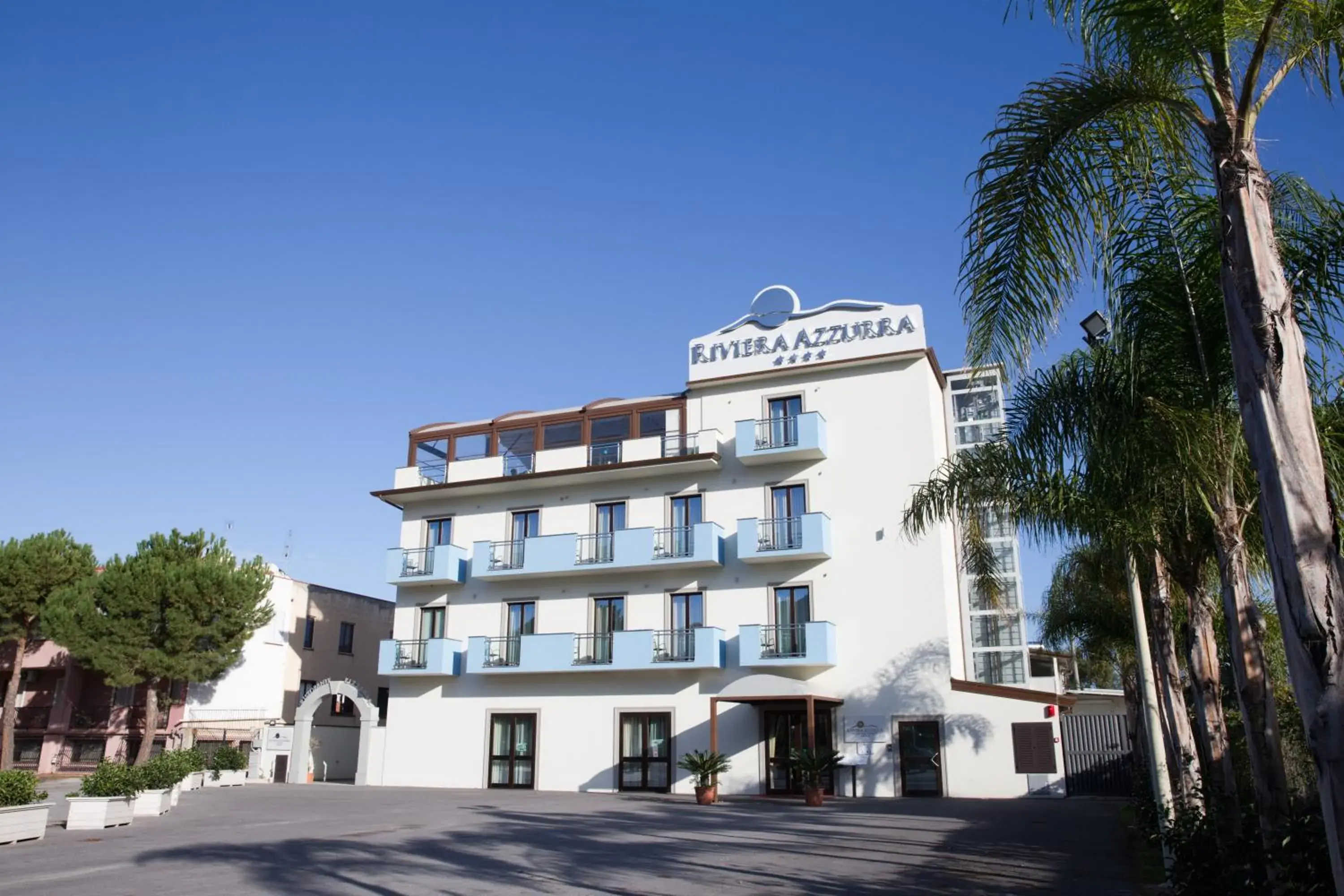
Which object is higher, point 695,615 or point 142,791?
point 695,615

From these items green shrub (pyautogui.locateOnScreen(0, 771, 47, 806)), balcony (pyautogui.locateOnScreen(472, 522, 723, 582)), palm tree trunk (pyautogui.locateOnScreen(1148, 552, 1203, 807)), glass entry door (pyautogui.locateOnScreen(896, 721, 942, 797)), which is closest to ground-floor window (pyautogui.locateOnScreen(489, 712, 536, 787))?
balcony (pyautogui.locateOnScreen(472, 522, 723, 582))

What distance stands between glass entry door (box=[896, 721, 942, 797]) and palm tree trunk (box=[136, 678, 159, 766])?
78.7 ft

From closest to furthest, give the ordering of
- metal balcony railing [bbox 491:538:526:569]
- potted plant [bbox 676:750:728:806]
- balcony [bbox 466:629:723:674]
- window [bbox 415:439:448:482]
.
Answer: potted plant [bbox 676:750:728:806], balcony [bbox 466:629:723:674], metal balcony railing [bbox 491:538:526:569], window [bbox 415:439:448:482]

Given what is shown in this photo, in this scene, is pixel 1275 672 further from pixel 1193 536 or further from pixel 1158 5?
pixel 1158 5

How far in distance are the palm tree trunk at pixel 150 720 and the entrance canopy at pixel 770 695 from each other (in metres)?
19.8

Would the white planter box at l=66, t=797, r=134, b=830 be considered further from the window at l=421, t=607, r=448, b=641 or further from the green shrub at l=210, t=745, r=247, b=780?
the window at l=421, t=607, r=448, b=641

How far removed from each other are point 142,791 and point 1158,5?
19948 millimetres

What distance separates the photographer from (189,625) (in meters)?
33.8

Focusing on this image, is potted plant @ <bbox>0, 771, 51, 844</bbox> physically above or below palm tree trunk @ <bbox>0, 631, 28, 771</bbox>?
below

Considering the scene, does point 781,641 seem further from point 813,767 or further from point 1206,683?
point 1206,683

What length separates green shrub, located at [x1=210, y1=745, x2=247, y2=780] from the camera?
3125 centimetres

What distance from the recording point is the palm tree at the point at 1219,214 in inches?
174

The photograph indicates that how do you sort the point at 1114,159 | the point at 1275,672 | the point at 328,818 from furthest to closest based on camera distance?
the point at 1275,672 → the point at 328,818 → the point at 1114,159

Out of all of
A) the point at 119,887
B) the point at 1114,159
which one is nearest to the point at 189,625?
the point at 119,887
